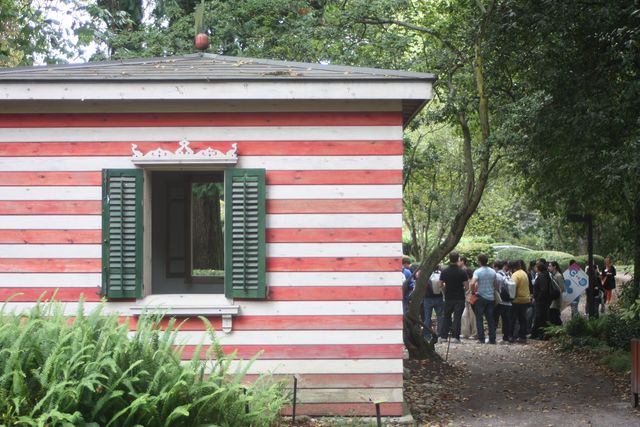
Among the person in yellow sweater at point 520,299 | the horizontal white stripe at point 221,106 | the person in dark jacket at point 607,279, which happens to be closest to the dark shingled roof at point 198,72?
the horizontal white stripe at point 221,106

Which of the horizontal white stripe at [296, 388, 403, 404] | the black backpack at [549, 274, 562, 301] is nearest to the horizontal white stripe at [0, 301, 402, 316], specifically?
the horizontal white stripe at [296, 388, 403, 404]

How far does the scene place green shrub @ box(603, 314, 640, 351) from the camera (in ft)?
53.3

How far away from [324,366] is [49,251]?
3188 millimetres

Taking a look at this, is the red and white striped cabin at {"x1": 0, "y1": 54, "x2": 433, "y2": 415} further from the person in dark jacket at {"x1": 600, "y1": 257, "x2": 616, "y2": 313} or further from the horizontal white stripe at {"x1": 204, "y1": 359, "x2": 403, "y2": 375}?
the person in dark jacket at {"x1": 600, "y1": 257, "x2": 616, "y2": 313}

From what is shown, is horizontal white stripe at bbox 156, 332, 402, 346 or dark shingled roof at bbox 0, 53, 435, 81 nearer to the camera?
dark shingled roof at bbox 0, 53, 435, 81

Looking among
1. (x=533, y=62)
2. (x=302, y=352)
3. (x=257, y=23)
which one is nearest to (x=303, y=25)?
(x=257, y=23)

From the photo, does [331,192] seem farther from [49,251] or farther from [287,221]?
[49,251]

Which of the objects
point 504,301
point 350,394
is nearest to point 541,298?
point 504,301

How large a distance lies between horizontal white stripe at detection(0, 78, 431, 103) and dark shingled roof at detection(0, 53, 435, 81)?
0.20 feet

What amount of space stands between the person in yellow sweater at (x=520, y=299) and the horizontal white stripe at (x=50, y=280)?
38.0 feet

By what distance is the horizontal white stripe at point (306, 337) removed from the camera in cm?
938

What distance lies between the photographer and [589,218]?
62.7 ft

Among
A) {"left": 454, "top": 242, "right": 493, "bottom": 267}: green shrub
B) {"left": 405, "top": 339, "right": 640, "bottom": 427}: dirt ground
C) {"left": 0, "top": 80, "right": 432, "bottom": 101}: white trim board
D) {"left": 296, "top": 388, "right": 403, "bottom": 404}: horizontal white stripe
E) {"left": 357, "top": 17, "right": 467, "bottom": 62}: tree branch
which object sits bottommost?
{"left": 405, "top": 339, "right": 640, "bottom": 427}: dirt ground

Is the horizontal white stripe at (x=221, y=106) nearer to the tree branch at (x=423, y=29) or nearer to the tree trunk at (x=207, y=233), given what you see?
the tree branch at (x=423, y=29)
